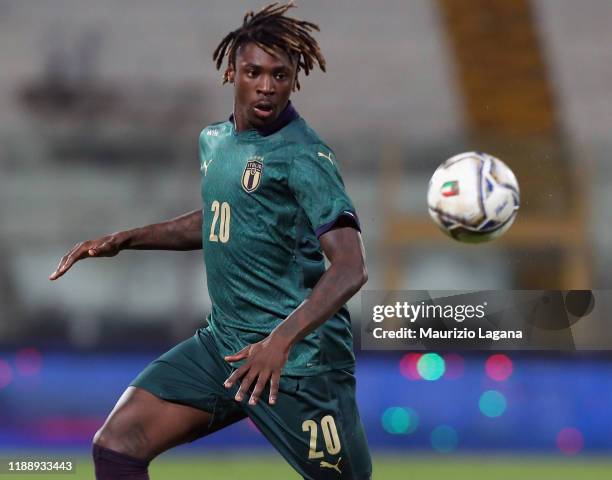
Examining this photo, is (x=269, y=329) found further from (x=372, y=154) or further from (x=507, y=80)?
(x=507, y=80)

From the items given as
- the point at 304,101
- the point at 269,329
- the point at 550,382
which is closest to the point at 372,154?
the point at 304,101

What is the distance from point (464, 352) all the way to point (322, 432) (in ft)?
15.7

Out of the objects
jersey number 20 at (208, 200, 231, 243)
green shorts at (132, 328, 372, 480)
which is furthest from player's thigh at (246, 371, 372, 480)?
jersey number 20 at (208, 200, 231, 243)

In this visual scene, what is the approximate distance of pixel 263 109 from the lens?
3834 mm

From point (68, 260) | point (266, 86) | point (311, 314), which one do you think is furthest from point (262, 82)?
point (68, 260)

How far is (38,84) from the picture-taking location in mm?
9070

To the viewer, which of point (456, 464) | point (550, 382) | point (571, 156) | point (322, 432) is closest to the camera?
point (322, 432)

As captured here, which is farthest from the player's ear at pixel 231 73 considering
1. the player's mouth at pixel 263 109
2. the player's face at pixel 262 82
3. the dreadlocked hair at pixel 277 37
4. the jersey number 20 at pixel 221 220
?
the jersey number 20 at pixel 221 220

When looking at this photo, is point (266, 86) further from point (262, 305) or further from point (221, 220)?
point (262, 305)

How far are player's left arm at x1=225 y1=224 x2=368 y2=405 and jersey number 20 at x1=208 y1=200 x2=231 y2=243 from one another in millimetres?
454

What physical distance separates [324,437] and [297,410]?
126 mm

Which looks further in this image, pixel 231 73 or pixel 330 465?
pixel 231 73

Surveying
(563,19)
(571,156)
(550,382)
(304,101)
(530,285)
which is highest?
(563,19)

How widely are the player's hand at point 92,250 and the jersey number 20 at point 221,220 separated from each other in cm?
48
